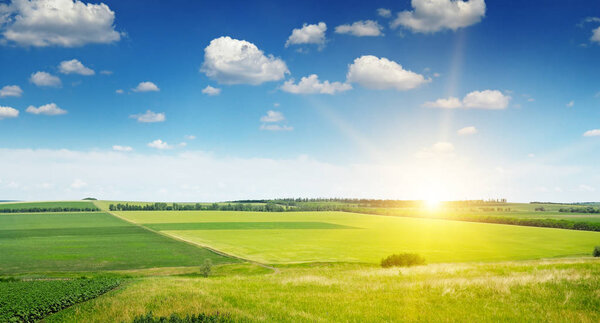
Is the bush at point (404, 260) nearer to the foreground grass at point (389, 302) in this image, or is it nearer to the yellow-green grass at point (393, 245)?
the yellow-green grass at point (393, 245)

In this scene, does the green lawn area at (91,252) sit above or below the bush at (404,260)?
below

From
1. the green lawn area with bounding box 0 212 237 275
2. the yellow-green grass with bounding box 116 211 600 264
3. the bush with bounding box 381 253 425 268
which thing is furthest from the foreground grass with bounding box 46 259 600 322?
the green lawn area with bounding box 0 212 237 275

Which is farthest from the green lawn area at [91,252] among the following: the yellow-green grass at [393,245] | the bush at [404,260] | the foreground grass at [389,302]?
the foreground grass at [389,302]

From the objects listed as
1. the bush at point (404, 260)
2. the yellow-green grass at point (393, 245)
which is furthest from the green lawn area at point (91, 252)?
the bush at point (404, 260)

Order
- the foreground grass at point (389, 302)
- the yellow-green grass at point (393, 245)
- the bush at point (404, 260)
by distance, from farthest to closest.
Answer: the yellow-green grass at point (393, 245), the bush at point (404, 260), the foreground grass at point (389, 302)

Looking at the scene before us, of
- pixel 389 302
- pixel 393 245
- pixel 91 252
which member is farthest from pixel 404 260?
pixel 91 252

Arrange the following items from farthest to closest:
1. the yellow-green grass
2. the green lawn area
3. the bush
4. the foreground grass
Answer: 1. the yellow-green grass
2. the green lawn area
3. the bush
4. the foreground grass

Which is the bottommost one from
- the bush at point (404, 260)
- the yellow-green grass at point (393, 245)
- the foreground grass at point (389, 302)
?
the yellow-green grass at point (393, 245)

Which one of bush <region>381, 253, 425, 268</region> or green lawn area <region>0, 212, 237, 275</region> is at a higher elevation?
bush <region>381, 253, 425, 268</region>

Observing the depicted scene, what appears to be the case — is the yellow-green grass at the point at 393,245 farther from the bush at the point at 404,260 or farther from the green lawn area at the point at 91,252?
the bush at the point at 404,260

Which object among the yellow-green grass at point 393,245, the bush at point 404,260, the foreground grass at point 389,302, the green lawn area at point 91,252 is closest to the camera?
the foreground grass at point 389,302

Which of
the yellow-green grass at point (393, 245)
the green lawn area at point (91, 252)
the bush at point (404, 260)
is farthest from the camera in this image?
the yellow-green grass at point (393, 245)

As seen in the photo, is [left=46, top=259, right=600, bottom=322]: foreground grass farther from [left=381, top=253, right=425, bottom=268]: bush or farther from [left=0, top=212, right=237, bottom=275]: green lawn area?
[left=0, top=212, right=237, bottom=275]: green lawn area

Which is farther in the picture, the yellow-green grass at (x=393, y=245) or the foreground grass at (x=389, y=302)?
the yellow-green grass at (x=393, y=245)
